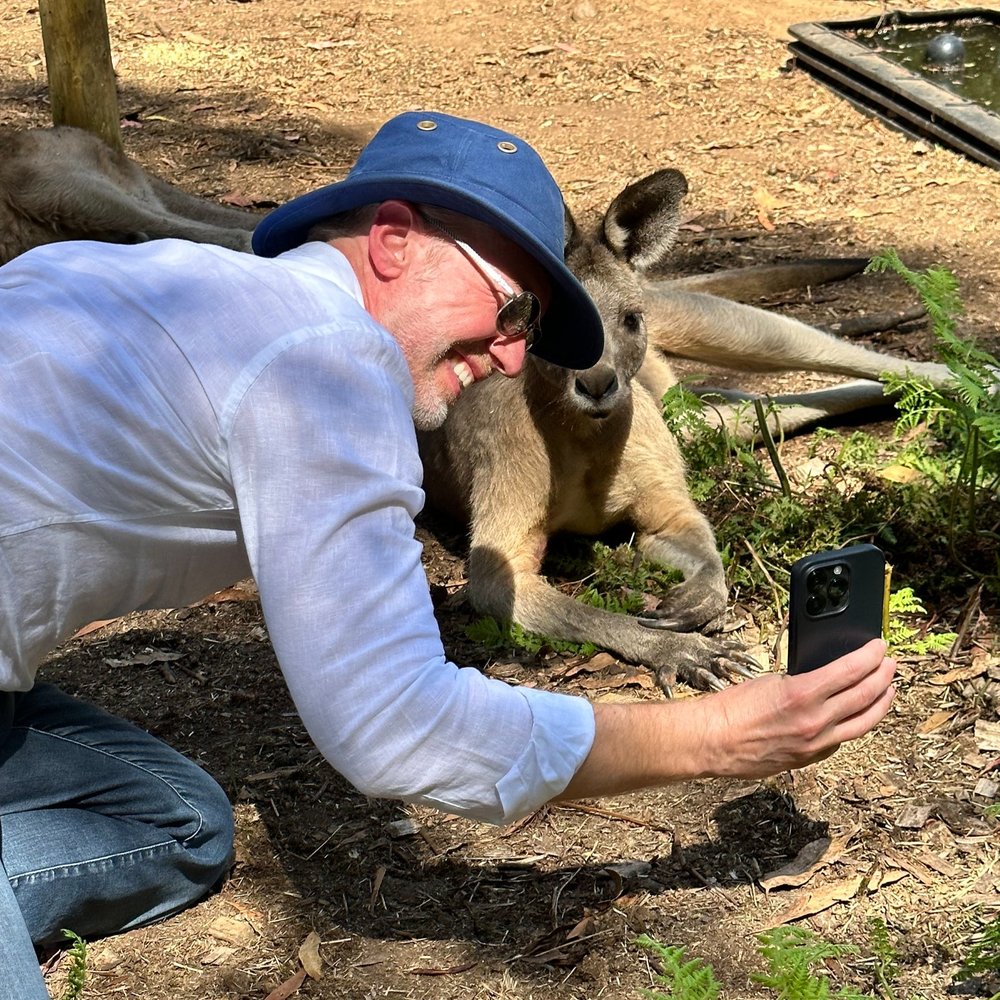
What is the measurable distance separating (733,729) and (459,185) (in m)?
0.99

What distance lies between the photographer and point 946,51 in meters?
8.59

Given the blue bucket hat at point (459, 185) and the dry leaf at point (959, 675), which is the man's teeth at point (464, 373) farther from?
the dry leaf at point (959, 675)

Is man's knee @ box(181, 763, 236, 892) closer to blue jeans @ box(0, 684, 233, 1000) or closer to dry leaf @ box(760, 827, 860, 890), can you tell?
blue jeans @ box(0, 684, 233, 1000)

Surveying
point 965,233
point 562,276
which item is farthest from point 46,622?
point 965,233

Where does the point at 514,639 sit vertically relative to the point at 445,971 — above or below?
below

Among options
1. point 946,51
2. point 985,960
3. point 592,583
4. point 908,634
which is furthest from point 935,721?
point 946,51

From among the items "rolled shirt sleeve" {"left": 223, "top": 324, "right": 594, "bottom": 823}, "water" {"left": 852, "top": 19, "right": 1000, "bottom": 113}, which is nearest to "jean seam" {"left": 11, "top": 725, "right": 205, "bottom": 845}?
"rolled shirt sleeve" {"left": 223, "top": 324, "right": 594, "bottom": 823}

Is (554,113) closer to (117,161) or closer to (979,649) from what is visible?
(117,161)

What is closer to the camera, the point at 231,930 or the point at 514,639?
the point at 231,930

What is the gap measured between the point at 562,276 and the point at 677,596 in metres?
1.79

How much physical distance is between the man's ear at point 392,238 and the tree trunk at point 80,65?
11.6 feet

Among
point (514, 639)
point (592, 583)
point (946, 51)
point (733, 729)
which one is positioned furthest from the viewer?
point (946, 51)

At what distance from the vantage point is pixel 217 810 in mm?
3045

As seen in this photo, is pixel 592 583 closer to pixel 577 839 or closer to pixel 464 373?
pixel 577 839
